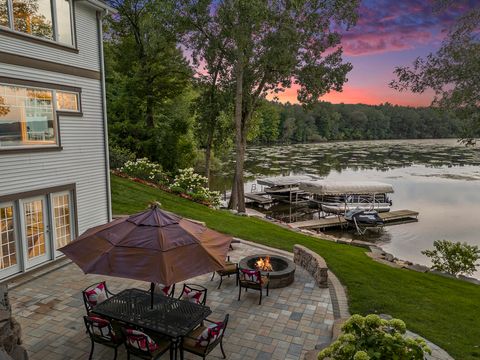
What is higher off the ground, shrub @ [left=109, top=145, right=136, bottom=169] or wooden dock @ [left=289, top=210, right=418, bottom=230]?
shrub @ [left=109, top=145, right=136, bottom=169]

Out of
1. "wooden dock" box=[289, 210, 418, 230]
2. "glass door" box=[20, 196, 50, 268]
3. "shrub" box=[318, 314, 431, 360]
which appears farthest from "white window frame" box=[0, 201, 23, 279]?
"wooden dock" box=[289, 210, 418, 230]

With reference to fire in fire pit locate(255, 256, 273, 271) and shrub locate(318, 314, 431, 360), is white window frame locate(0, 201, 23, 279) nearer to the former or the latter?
fire in fire pit locate(255, 256, 273, 271)

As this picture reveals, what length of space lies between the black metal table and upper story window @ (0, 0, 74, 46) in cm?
768

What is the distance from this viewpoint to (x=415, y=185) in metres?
42.3

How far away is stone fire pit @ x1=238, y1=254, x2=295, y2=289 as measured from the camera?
31.8 ft

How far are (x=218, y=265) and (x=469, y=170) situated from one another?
2262 inches

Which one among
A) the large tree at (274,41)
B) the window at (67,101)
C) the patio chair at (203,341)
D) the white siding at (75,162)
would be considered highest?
the large tree at (274,41)

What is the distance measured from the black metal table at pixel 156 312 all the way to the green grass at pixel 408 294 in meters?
4.14

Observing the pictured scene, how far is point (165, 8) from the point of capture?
21344 millimetres

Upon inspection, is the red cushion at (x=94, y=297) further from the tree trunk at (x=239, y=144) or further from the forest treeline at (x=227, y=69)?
the tree trunk at (x=239, y=144)

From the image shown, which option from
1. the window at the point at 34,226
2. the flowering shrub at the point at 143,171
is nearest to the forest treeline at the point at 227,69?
the flowering shrub at the point at 143,171

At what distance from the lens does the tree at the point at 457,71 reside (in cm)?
1040

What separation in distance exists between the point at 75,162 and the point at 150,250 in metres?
7.27

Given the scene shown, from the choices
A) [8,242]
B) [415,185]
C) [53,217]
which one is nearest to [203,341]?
[8,242]
